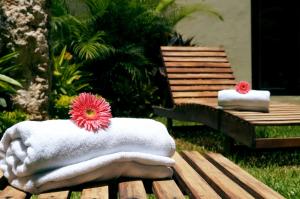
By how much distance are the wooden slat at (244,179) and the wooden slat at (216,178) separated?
3 cm

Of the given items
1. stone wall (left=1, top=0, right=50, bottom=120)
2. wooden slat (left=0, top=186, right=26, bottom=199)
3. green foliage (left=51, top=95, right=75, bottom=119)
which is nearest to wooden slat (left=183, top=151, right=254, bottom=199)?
wooden slat (left=0, top=186, right=26, bottom=199)

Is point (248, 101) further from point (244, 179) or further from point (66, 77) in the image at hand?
point (66, 77)

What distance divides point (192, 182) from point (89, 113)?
16.7 inches

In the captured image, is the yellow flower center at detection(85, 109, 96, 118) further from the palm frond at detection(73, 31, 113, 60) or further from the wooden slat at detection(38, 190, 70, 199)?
the palm frond at detection(73, 31, 113, 60)

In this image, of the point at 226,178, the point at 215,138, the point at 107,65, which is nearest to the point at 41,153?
the point at 226,178

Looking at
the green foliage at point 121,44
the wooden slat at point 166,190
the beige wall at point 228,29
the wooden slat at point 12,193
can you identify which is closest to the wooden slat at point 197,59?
the green foliage at point 121,44

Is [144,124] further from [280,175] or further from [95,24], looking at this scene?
[95,24]

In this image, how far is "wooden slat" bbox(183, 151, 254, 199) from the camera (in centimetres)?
171

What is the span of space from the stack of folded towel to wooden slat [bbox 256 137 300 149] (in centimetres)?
219

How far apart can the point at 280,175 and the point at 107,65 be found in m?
5.19

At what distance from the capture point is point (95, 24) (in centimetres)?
876

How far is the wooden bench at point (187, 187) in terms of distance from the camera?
5.59 feet

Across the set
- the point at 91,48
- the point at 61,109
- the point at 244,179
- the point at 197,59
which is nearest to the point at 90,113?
the point at 244,179

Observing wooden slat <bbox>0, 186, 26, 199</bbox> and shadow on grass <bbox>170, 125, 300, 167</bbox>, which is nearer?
wooden slat <bbox>0, 186, 26, 199</bbox>
